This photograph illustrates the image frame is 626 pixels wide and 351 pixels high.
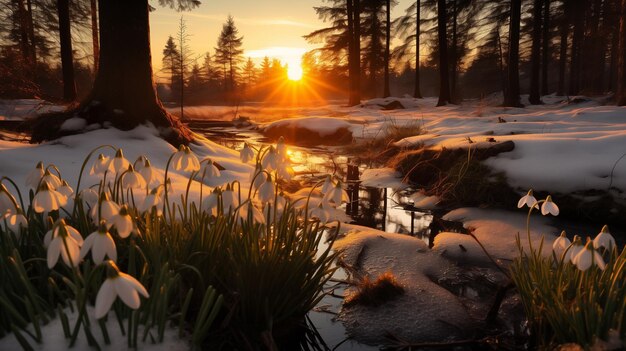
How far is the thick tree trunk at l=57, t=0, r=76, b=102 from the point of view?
1400cm

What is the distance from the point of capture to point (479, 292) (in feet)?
8.32

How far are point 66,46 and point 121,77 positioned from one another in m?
11.2

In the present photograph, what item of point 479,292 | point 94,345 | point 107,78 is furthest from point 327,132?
point 94,345

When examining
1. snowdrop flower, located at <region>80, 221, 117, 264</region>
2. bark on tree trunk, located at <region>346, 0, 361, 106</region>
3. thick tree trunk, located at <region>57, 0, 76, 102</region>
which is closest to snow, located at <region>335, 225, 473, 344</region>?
snowdrop flower, located at <region>80, 221, 117, 264</region>

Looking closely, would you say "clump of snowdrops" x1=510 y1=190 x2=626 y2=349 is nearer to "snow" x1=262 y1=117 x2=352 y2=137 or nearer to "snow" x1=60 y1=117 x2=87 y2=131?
"snow" x1=60 y1=117 x2=87 y2=131

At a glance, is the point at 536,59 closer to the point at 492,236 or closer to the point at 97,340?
the point at 492,236

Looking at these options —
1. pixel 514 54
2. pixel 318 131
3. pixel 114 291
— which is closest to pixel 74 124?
pixel 114 291

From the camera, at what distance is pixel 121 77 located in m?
5.20

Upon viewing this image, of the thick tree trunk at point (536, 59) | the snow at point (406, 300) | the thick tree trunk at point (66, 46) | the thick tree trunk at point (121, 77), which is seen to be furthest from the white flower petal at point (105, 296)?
the thick tree trunk at point (536, 59)

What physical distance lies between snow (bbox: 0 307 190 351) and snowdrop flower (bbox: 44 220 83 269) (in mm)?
322

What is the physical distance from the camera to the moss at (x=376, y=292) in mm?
2363

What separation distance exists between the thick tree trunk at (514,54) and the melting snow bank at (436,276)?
40.4 feet

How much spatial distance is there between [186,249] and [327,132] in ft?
32.5

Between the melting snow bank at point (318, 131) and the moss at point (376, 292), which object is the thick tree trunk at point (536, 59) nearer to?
the melting snow bank at point (318, 131)
